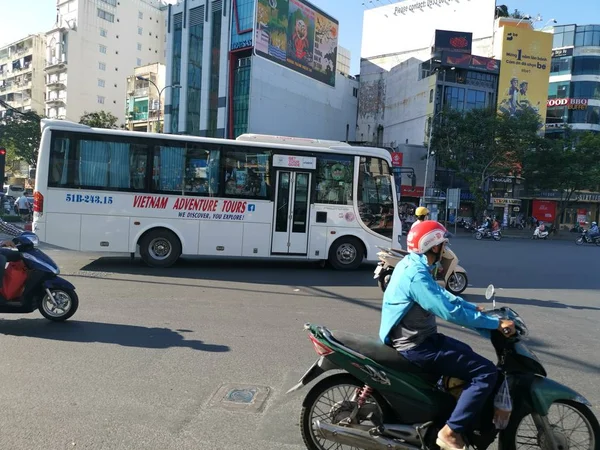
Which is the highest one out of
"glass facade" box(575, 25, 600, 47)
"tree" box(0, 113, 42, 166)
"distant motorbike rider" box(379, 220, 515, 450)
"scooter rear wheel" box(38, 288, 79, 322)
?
"glass facade" box(575, 25, 600, 47)

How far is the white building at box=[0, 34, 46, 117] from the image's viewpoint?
75.8 meters

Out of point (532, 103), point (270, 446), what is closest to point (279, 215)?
point (270, 446)

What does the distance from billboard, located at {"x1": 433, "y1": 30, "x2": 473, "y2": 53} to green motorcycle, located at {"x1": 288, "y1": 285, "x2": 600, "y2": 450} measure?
5361cm

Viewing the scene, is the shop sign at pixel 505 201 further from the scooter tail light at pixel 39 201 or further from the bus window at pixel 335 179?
the scooter tail light at pixel 39 201

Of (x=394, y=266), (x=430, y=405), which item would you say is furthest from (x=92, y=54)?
(x=430, y=405)

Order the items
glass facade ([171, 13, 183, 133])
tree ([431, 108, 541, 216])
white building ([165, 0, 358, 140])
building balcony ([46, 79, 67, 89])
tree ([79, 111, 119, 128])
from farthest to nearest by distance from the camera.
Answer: building balcony ([46, 79, 67, 89])
glass facade ([171, 13, 183, 133])
white building ([165, 0, 358, 140])
tree ([79, 111, 119, 128])
tree ([431, 108, 541, 216])

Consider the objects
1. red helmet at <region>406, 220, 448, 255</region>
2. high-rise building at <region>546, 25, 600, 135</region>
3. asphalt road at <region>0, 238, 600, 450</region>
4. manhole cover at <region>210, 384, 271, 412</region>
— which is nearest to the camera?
red helmet at <region>406, 220, 448, 255</region>

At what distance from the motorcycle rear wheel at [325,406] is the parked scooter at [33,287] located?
4.19m

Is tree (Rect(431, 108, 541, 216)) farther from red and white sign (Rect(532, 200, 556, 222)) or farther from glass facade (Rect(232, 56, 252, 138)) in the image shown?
glass facade (Rect(232, 56, 252, 138))

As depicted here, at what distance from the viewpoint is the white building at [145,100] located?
6394cm

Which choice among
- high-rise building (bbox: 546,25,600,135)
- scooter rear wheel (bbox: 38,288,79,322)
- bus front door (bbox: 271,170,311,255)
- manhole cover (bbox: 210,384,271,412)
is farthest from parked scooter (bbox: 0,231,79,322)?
high-rise building (bbox: 546,25,600,135)

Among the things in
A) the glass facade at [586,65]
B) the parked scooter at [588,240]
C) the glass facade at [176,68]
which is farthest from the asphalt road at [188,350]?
the glass facade at [586,65]

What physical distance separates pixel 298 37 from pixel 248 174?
49807mm

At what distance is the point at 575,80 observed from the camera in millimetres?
52062
